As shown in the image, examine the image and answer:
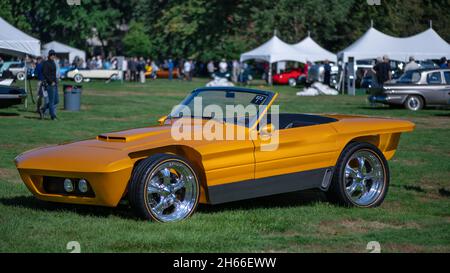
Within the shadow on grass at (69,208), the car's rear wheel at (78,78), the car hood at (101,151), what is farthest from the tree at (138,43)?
the car hood at (101,151)

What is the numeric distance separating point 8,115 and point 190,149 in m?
16.1

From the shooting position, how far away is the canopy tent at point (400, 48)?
122ft

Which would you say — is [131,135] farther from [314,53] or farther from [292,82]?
[292,82]

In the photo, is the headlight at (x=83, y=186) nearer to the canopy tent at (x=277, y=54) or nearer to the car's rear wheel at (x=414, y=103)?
the car's rear wheel at (x=414, y=103)

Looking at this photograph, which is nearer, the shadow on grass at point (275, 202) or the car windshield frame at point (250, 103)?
the car windshield frame at point (250, 103)

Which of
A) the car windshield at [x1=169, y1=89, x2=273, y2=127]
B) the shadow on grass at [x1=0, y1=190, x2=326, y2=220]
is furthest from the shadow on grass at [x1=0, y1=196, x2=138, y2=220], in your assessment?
the car windshield at [x1=169, y1=89, x2=273, y2=127]

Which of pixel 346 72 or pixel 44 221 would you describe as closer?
pixel 44 221

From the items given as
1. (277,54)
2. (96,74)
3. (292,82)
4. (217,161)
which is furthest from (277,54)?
(217,161)

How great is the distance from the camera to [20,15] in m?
72.9

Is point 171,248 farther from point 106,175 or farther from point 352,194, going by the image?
point 352,194

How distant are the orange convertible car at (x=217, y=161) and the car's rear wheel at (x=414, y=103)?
55.5 feet

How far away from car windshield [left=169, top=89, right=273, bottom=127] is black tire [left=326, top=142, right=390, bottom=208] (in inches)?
40.4

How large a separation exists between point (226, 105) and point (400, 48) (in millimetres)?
30554
